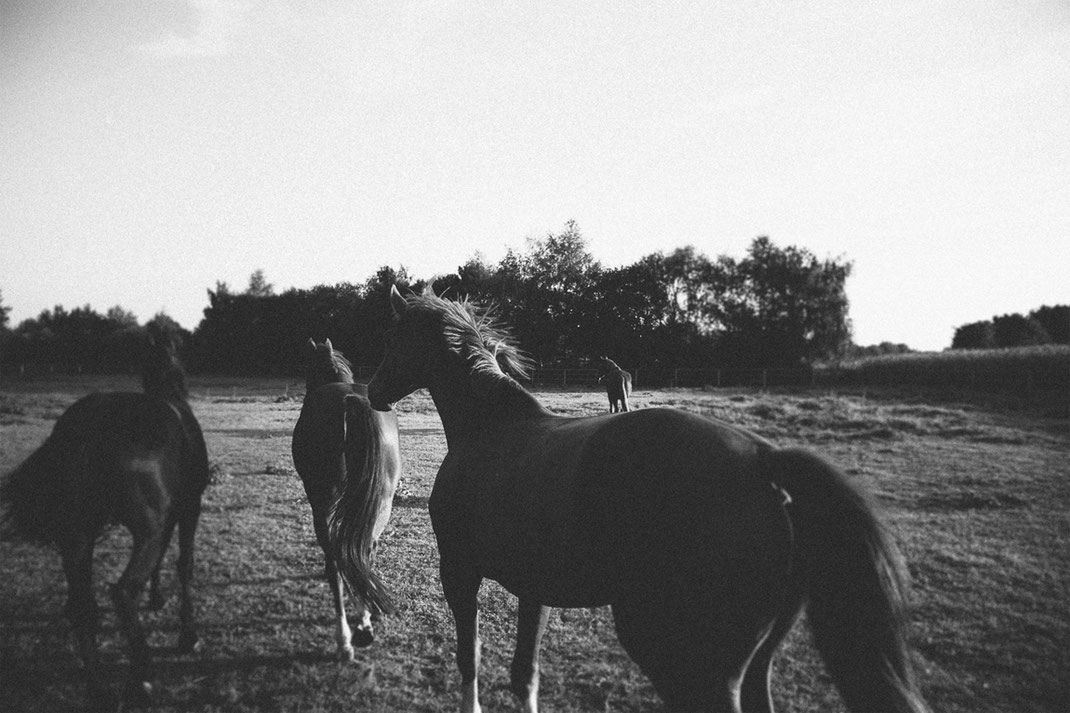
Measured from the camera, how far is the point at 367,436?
4.53 metres

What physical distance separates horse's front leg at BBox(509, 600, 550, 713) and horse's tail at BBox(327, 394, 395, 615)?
121 cm

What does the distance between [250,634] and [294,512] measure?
12.2ft

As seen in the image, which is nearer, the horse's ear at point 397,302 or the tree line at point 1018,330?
the horse's ear at point 397,302

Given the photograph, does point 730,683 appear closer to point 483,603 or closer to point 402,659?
point 402,659

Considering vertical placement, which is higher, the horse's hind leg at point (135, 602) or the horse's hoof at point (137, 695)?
the horse's hind leg at point (135, 602)

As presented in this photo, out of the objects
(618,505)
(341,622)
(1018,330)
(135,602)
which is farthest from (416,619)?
(1018,330)

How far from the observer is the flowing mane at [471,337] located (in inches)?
146

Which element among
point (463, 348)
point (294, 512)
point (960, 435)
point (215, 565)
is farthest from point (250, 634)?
point (960, 435)

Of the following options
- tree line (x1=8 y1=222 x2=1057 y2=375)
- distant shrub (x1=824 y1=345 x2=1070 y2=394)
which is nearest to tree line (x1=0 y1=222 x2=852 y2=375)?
tree line (x1=8 y1=222 x2=1057 y2=375)

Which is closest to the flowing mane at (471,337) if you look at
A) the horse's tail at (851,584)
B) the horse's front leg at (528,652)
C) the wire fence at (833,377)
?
the horse's front leg at (528,652)

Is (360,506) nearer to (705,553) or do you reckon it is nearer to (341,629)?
(341,629)

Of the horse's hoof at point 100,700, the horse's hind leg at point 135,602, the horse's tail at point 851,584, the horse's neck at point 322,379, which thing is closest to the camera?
the horse's tail at point 851,584

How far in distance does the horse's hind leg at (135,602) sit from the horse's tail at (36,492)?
716 millimetres

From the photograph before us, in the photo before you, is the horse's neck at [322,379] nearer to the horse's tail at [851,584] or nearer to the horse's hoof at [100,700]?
the horse's hoof at [100,700]
